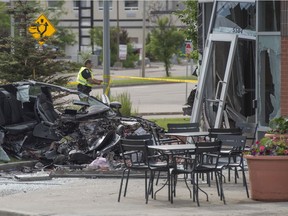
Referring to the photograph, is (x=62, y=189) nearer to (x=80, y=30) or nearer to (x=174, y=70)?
(x=174, y=70)

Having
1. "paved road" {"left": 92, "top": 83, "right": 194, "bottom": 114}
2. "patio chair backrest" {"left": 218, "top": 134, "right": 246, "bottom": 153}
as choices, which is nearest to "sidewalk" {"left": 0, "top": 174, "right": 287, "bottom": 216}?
"patio chair backrest" {"left": 218, "top": 134, "right": 246, "bottom": 153}

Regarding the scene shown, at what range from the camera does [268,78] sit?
17.6m

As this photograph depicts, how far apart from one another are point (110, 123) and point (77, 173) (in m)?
1.69

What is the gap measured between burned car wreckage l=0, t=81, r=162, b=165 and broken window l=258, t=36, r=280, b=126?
7.01 ft

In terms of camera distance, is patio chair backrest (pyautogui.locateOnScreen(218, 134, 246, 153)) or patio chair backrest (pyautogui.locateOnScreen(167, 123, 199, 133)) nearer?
patio chair backrest (pyautogui.locateOnScreen(218, 134, 246, 153))

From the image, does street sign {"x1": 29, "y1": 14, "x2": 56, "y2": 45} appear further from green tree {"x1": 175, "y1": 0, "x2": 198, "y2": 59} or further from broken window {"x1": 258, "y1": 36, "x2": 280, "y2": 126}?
broken window {"x1": 258, "y1": 36, "x2": 280, "y2": 126}

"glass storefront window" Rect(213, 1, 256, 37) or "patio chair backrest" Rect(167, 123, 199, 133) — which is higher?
"glass storefront window" Rect(213, 1, 256, 37)

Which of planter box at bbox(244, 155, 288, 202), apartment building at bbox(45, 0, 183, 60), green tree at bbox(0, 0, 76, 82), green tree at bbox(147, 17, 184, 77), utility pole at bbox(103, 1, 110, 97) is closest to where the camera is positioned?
planter box at bbox(244, 155, 288, 202)

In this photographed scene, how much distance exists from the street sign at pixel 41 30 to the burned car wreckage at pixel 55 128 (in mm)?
5388

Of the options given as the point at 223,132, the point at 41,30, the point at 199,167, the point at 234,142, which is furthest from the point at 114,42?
the point at 199,167

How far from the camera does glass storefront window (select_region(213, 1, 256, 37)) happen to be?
18.3 meters

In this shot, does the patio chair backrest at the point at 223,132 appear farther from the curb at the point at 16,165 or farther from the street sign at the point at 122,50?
the street sign at the point at 122,50

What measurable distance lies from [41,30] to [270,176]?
1501 centimetres

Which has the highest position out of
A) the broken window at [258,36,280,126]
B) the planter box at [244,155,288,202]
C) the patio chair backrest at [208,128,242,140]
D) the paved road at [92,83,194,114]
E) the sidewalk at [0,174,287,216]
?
the broken window at [258,36,280,126]
